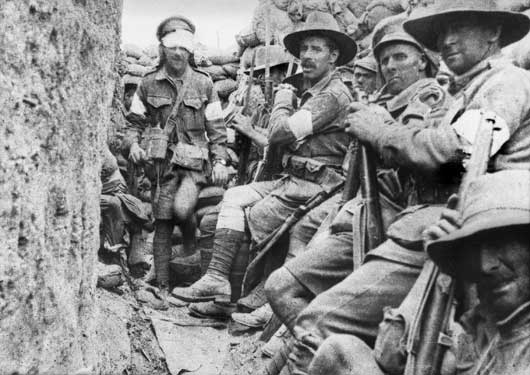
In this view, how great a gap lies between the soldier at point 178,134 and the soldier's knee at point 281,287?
11.1 ft

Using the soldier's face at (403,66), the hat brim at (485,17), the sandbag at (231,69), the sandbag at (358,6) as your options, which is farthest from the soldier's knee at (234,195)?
the sandbag at (231,69)

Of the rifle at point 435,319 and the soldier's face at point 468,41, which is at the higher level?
the soldier's face at point 468,41

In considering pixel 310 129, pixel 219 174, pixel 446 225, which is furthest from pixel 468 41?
pixel 219 174

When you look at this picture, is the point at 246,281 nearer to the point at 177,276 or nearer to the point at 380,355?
the point at 177,276

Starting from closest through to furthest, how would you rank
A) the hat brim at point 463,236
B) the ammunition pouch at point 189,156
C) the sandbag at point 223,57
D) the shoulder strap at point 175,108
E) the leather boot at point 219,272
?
the hat brim at point 463,236 → the leather boot at point 219,272 → the ammunition pouch at point 189,156 → the shoulder strap at point 175,108 → the sandbag at point 223,57

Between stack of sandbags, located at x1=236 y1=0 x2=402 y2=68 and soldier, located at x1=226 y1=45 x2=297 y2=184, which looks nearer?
soldier, located at x1=226 y1=45 x2=297 y2=184

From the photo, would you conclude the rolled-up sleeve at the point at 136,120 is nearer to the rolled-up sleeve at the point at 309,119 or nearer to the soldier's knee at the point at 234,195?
the soldier's knee at the point at 234,195

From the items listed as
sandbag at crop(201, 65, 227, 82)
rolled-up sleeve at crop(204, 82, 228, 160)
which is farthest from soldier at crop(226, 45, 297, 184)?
sandbag at crop(201, 65, 227, 82)

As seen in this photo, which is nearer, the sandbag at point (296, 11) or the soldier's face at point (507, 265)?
the soldier's face at point (507, 265)

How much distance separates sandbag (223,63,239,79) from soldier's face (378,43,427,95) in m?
6.87

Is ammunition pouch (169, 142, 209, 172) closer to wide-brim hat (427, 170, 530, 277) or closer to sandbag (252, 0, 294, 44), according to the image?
sandbag (252, 0, 294, 44)

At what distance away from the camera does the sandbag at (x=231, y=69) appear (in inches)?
517

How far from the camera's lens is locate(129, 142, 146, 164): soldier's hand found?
9.49m

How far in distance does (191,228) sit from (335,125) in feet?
7.67
